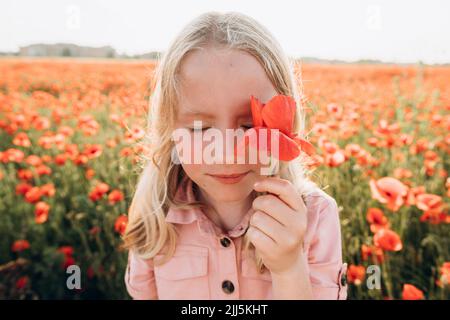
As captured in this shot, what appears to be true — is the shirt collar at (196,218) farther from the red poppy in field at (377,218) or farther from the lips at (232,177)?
the red poppy in field at (377,218)

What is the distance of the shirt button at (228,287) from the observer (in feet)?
2.85

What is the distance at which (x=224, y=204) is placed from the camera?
0.92 m

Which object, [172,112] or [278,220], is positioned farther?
[172,112]

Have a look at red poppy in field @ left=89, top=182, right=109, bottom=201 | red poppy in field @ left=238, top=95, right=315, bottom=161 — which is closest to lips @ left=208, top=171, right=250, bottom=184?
red poppy in field @ left=238, top=95, right=315, bottom=161

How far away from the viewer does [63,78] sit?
3.30m

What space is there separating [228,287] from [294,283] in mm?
163

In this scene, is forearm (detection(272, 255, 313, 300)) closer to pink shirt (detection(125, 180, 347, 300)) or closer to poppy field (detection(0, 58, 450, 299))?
pink shirt (detection(125, 180, 347, 300))

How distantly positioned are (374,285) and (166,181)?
61 cm

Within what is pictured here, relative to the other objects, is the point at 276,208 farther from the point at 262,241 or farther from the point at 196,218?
the point at 196,218

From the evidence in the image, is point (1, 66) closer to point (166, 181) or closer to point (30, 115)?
point (30, 115)

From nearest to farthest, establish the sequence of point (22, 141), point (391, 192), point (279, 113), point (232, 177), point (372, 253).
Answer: point (279, 113) → point (232, 177) → point (391, 192) → point (372, 253) → point (22, 141)

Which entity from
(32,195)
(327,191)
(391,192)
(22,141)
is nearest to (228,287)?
(391,192)

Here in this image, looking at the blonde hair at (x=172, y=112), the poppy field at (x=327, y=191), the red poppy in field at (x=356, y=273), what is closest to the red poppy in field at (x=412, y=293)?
the poppy field at (x=327, y=191)

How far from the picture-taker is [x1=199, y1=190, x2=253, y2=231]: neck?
908mm
